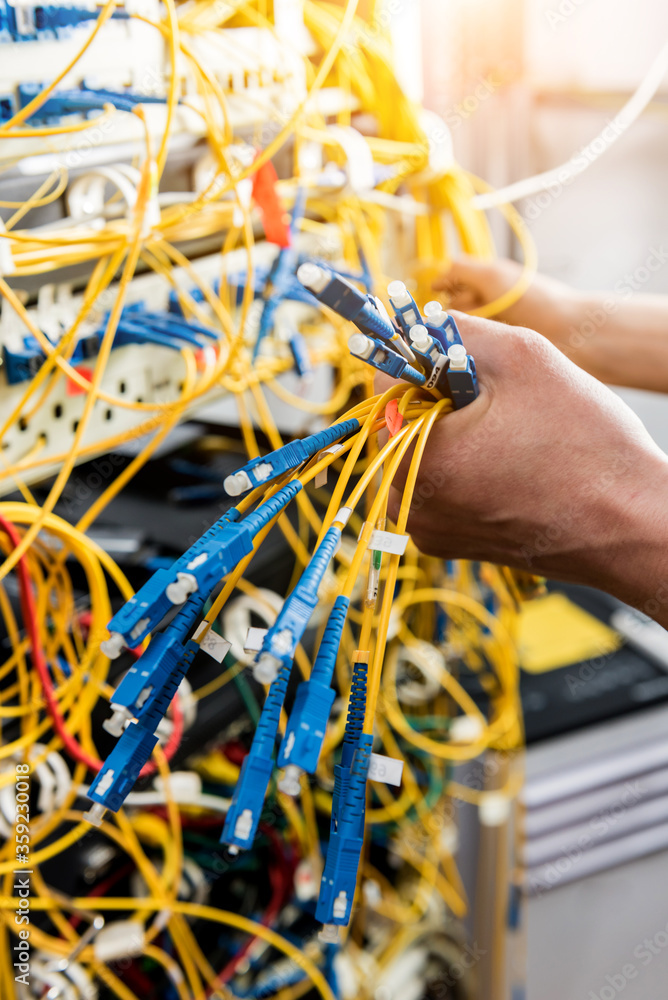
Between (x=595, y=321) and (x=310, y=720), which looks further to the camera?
(x=595, y=321)

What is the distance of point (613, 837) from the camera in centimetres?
128

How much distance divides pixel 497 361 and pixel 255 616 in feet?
1.77

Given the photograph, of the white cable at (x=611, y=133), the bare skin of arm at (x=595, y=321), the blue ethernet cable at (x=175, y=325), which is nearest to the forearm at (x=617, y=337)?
the bare skin of arm at (x=595, y=321)

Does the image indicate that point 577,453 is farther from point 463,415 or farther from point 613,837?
point 613,837

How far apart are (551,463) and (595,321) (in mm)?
616

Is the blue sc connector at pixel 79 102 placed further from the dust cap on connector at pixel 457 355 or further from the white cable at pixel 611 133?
the white cable at pixel 611 133

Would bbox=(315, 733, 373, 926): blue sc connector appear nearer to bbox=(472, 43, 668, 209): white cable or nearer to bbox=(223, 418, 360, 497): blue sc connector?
bbox=(223, 418, 360, 497): blue sc connector

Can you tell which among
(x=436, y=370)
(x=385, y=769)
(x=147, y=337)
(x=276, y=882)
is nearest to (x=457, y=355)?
(x=436, y=370)

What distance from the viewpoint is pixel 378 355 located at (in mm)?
409

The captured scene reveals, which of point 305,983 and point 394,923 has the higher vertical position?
point 305,983

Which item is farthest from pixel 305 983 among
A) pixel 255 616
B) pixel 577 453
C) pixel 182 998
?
pixel 577 453

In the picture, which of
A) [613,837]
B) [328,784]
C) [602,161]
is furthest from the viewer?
[602,161]

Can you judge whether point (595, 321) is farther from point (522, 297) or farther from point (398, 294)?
point (398, 294)

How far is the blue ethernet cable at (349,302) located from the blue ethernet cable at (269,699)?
0.12 meters
